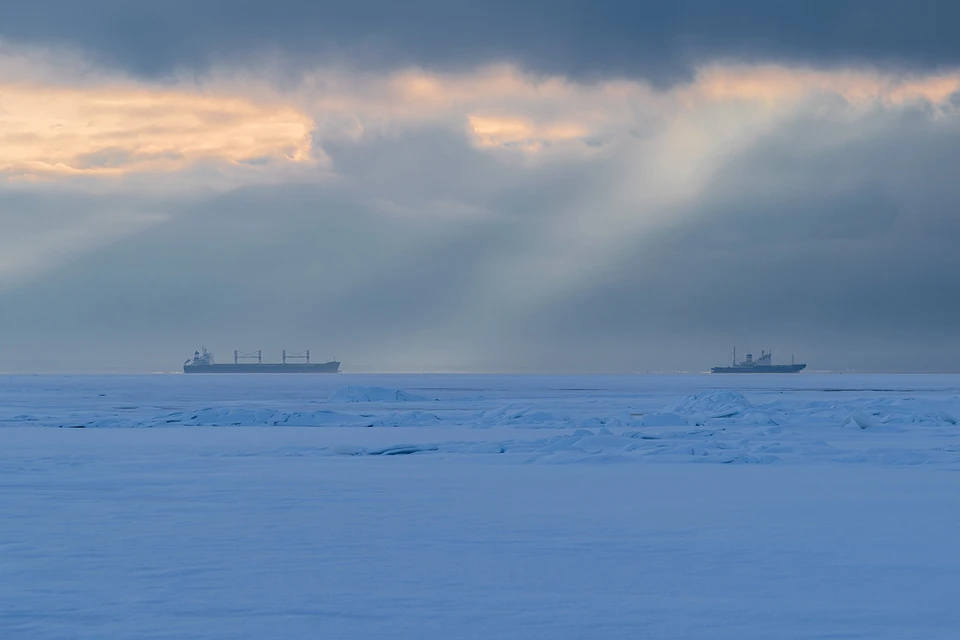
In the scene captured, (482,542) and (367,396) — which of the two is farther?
(367,396)

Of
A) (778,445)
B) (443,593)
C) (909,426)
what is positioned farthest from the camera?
(909,426)

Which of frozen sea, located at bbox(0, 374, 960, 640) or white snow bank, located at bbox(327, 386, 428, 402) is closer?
frozen sea, located at bbox(0, 374, 960, 640)

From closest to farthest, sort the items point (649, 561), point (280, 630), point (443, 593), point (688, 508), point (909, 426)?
point (280, 630) → point (443, 593) → point (649, 561) → point (688, 508) → point (909, 426)

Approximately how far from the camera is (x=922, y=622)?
5.51 meters

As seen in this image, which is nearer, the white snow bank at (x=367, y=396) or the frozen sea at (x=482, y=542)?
the frozen sea at (x=482, y=542)

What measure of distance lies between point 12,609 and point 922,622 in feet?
17.3

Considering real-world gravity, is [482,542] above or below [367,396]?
above

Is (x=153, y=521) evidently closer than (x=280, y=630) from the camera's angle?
No

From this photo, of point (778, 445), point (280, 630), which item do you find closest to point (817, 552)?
point (280, 630)

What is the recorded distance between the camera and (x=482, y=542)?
812cm

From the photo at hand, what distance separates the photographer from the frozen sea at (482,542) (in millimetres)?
5602

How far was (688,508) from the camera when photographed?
33.4 ft

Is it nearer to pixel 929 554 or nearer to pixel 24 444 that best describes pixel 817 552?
pixel 929 554

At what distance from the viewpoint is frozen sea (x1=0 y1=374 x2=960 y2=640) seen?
560 centimetres
